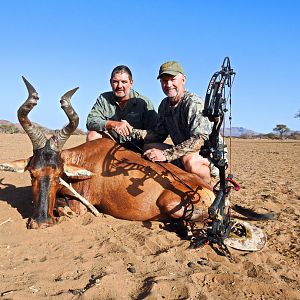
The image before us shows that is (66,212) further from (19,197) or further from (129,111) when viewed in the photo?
(129,111)

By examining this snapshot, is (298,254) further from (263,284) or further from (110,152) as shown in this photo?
(110,152)

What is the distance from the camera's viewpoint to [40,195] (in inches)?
191

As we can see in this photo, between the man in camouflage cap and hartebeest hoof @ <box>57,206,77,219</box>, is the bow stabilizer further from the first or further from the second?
hartebeest hoof @ <box>57,206,77,219</box>

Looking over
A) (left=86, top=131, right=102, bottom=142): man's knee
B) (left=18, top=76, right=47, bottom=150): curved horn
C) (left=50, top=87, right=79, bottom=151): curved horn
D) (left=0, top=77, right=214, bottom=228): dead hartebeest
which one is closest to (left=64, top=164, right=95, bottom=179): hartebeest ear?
(left=0, top=77, right=214, bottom=228): dead hartebeest

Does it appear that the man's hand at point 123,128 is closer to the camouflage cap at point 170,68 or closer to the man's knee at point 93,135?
the man's knee at point 93,135

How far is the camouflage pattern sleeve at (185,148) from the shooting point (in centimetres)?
512

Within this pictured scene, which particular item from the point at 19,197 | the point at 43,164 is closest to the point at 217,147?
the point at 43,164

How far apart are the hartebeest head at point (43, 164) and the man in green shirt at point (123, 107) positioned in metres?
1.44

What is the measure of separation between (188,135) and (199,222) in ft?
4.45

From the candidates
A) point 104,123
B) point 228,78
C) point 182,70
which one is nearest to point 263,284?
point 228,78

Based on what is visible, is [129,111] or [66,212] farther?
[129,111]

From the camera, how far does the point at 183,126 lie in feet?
18.9

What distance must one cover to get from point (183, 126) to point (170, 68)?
865 millimetres

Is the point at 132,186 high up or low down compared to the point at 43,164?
down
